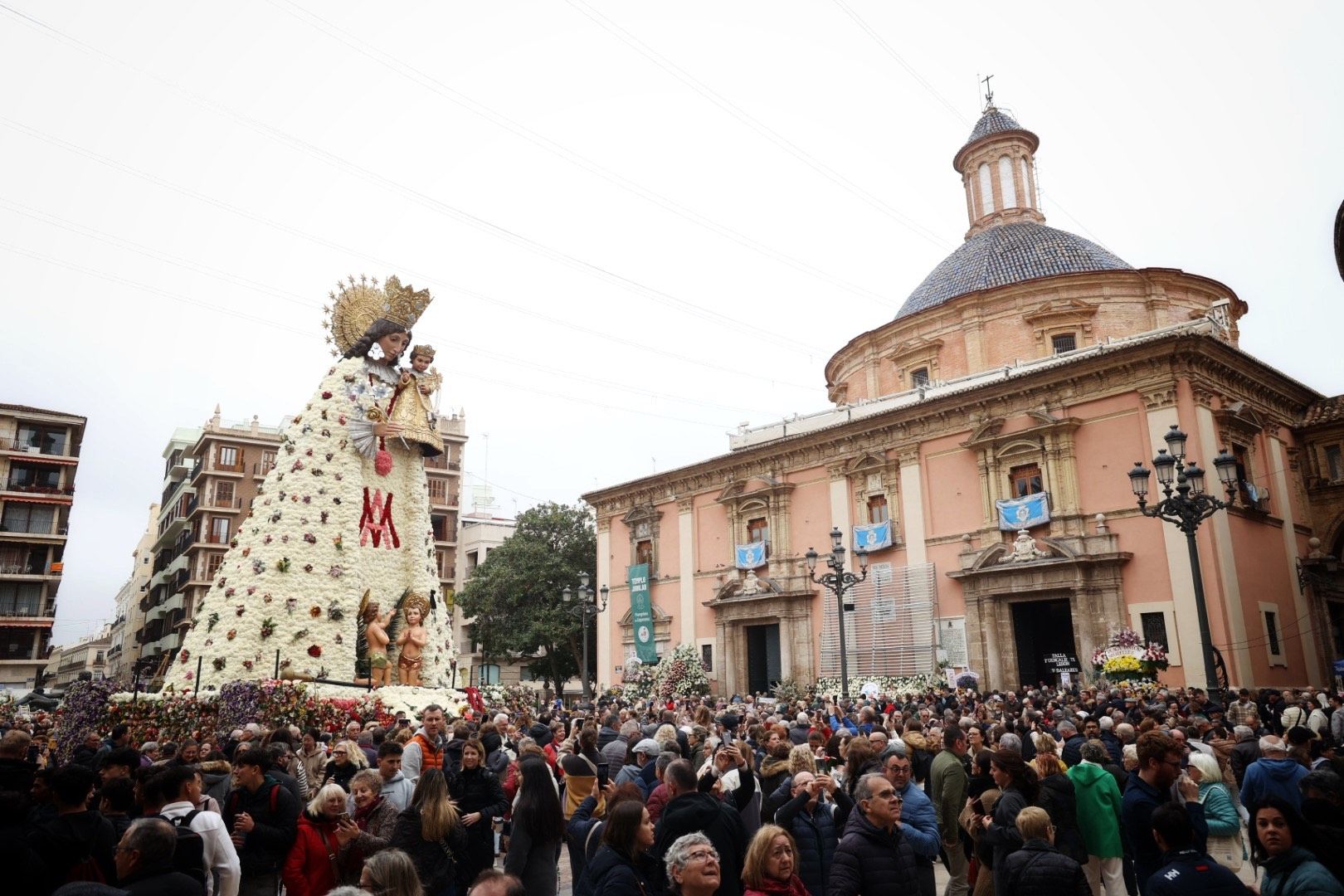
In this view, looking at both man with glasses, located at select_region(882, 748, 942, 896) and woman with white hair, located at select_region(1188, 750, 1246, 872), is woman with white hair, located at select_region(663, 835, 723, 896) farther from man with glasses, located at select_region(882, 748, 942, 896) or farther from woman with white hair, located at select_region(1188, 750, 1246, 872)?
woman with white hair, located at select_region(1188, 750, 1246, 872)

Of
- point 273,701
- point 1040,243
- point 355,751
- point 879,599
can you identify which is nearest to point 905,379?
point 1040,243

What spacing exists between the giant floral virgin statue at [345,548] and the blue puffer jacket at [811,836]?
1167 cm

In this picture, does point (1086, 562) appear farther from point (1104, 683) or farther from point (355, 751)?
point (355, 751)

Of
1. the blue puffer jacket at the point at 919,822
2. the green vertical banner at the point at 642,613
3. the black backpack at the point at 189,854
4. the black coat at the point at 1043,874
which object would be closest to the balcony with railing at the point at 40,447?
the green vertical banner at the point at 642,613

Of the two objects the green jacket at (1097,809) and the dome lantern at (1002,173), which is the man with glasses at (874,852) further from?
the dome lantern at (1002,173)

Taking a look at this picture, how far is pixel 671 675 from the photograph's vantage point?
3145 cm

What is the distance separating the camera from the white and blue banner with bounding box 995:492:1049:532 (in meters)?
24.1

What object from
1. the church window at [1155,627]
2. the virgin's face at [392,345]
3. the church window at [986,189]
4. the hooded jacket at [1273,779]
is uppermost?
the church window at [986,189]

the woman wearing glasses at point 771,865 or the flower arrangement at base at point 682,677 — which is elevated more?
the flower arrangement at base at point 682,677

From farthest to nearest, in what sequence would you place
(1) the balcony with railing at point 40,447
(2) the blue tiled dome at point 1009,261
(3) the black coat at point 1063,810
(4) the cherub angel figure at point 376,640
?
1. (1) the balcony with railing at point 40,447
2. (2) the blue tiled dome at point 1009,261
3. (4) the cherub angel figure at point 376,640
4. (3) the black coat at point 1063,810

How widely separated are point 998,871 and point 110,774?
5386 millimetres

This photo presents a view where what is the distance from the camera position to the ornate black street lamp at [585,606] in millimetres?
24500

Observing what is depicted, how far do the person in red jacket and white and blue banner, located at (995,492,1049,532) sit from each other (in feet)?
72.7

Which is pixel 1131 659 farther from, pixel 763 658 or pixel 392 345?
pixel 392 345
